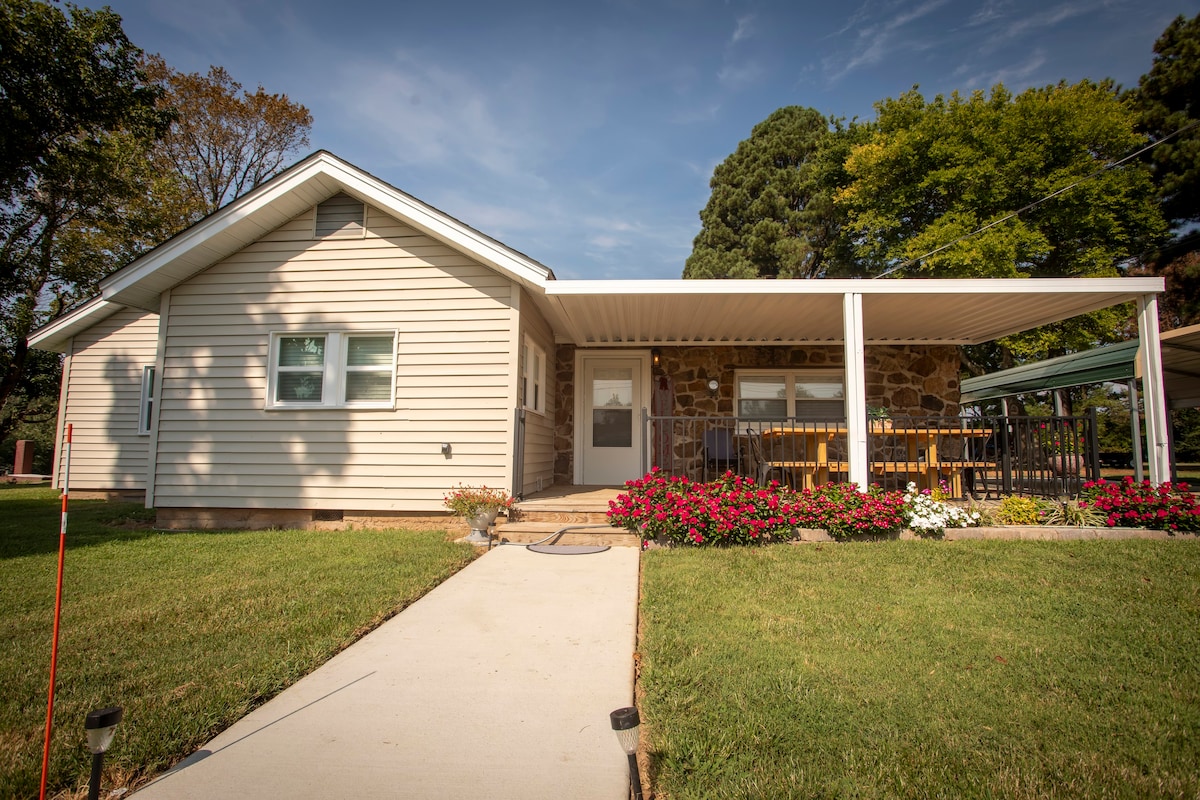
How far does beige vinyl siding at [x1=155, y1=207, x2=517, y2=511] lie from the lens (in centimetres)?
702

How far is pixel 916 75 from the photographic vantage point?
18.1m

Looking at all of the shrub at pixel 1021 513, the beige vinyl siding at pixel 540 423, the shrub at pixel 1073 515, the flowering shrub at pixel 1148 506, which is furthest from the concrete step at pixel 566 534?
the flowering shrub at pixel 1148 506

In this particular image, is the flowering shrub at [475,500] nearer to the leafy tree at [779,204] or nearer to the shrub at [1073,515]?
the shrub at [1073,515]

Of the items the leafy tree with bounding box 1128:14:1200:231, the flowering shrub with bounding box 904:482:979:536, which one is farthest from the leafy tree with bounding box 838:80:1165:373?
the flowering shrub with bounding box 904:482:979:536

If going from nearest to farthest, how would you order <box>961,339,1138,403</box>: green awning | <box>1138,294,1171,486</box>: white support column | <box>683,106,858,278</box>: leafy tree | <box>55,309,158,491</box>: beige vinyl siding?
<box>1138,294,1171,486</box>: white support column < <box>961,339,1138,403</box>: green awning < <box>55,309,158,491</box>: beige vinyl siding < <box>683,106,858,278</box>: leafy tree

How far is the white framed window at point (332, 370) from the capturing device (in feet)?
23.8

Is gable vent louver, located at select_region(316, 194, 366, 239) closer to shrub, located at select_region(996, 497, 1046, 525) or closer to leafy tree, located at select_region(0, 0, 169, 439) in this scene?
leafy tree, located at select_region(0, 0, 169, 439)

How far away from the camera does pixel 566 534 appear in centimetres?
638

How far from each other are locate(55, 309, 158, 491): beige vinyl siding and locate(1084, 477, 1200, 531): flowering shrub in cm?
1533

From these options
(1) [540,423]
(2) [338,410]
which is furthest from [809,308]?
(2) [338,410]

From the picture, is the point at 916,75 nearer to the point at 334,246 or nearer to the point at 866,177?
the point at 866,177

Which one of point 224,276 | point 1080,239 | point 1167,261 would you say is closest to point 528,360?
point 224,276

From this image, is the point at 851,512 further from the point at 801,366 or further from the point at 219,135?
the point at 219,135

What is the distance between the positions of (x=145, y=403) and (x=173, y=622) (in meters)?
10.6
